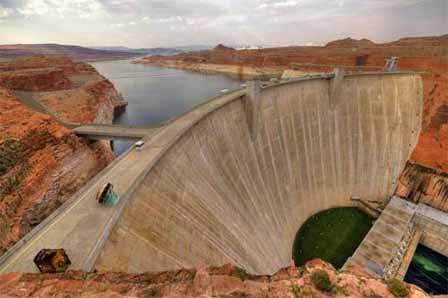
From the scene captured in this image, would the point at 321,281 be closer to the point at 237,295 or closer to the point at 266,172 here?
the point at 237,295

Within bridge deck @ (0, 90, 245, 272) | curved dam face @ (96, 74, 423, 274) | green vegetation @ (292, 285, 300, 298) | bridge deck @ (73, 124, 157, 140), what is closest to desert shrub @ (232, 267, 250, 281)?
green vegetation @ (292, 285, 300, 298)

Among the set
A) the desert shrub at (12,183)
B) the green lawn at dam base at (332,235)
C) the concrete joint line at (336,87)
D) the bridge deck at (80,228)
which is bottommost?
the green lawn at dam base at (332,235)

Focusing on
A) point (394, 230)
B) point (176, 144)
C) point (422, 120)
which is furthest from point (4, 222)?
point (422, 120)

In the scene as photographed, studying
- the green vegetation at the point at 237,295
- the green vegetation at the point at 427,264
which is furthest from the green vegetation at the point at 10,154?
the green vegetation at the point at 427,264

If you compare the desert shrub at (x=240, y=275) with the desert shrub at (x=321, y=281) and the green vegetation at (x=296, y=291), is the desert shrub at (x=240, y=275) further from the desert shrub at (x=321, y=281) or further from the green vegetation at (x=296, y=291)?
the desert shrub at (x=321, y=281)

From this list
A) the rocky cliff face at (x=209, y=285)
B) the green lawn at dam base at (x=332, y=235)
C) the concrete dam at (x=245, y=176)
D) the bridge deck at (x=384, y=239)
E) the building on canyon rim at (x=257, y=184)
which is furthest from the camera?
the green lawn at dam base at (x=332, y=235)

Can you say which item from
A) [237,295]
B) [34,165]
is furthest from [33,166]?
[237,295]
